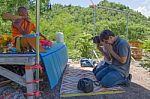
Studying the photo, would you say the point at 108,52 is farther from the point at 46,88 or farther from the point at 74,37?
the point at 74,37

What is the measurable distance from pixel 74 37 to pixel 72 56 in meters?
1.57

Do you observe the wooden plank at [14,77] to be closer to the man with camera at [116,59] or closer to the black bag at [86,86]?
the black bag at [86,86]

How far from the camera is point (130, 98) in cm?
499

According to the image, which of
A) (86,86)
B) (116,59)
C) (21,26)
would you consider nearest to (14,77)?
(21,26)

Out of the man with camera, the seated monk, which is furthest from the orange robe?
the man with camera

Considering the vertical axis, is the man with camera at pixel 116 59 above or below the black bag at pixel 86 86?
above

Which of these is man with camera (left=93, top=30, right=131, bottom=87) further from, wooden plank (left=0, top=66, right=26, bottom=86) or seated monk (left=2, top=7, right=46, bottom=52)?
wooden plank (left=0, top=66, right=26, bottom=86)

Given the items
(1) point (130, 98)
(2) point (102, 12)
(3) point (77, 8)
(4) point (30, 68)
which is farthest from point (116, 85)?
(3) point (77, 8)

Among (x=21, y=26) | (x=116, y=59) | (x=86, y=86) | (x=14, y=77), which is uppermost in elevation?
(x=21, y=26)

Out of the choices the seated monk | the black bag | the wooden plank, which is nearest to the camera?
the wooden plank

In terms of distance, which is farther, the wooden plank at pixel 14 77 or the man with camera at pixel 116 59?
the man with camera at pixel 116 59

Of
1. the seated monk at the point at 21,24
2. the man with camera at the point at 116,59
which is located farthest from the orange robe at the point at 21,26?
the man with camera at the point at 116,59

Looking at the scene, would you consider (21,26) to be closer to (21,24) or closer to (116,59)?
(21,24)

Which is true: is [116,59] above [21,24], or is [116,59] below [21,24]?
below
